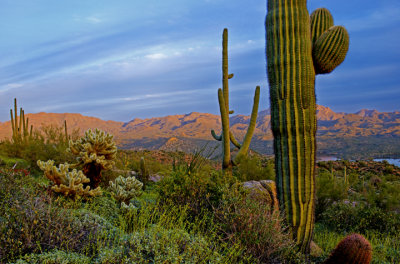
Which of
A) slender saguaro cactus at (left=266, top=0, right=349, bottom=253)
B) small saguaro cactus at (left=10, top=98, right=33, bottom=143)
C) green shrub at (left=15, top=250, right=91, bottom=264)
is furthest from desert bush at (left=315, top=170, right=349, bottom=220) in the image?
small saguaro cactus at (left=10, top=98, right=33, bottom=143)

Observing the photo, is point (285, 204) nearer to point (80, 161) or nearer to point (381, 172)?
point (80, 161)

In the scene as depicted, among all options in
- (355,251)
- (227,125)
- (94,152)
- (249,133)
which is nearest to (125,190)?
(94,152)

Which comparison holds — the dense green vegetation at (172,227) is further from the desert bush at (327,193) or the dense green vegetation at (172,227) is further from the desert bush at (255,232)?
the desert bush at (327,193)

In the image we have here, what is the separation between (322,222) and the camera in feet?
27.2

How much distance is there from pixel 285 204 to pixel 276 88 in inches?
82.1

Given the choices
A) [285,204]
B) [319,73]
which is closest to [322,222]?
[285,204]

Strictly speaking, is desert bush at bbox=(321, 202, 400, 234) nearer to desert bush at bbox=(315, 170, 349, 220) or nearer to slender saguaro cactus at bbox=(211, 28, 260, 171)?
desert bush at bbox=(315, 170, 349, 220)

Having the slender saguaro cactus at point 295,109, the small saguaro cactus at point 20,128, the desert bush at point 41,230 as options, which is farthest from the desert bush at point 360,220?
the small saguaro cactus at point 20,128

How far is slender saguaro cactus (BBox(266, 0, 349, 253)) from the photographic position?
5.60 metres

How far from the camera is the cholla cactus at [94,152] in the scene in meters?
6.55

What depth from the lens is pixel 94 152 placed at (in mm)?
6660

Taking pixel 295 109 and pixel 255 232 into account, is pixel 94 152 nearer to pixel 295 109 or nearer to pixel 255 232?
pixel 255 232

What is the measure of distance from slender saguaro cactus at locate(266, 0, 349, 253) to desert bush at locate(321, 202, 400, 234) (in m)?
2.49

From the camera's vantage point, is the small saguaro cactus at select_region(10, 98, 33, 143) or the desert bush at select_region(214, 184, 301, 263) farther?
the small saguaro cactus at select_region(10, 98, 33, 143)
